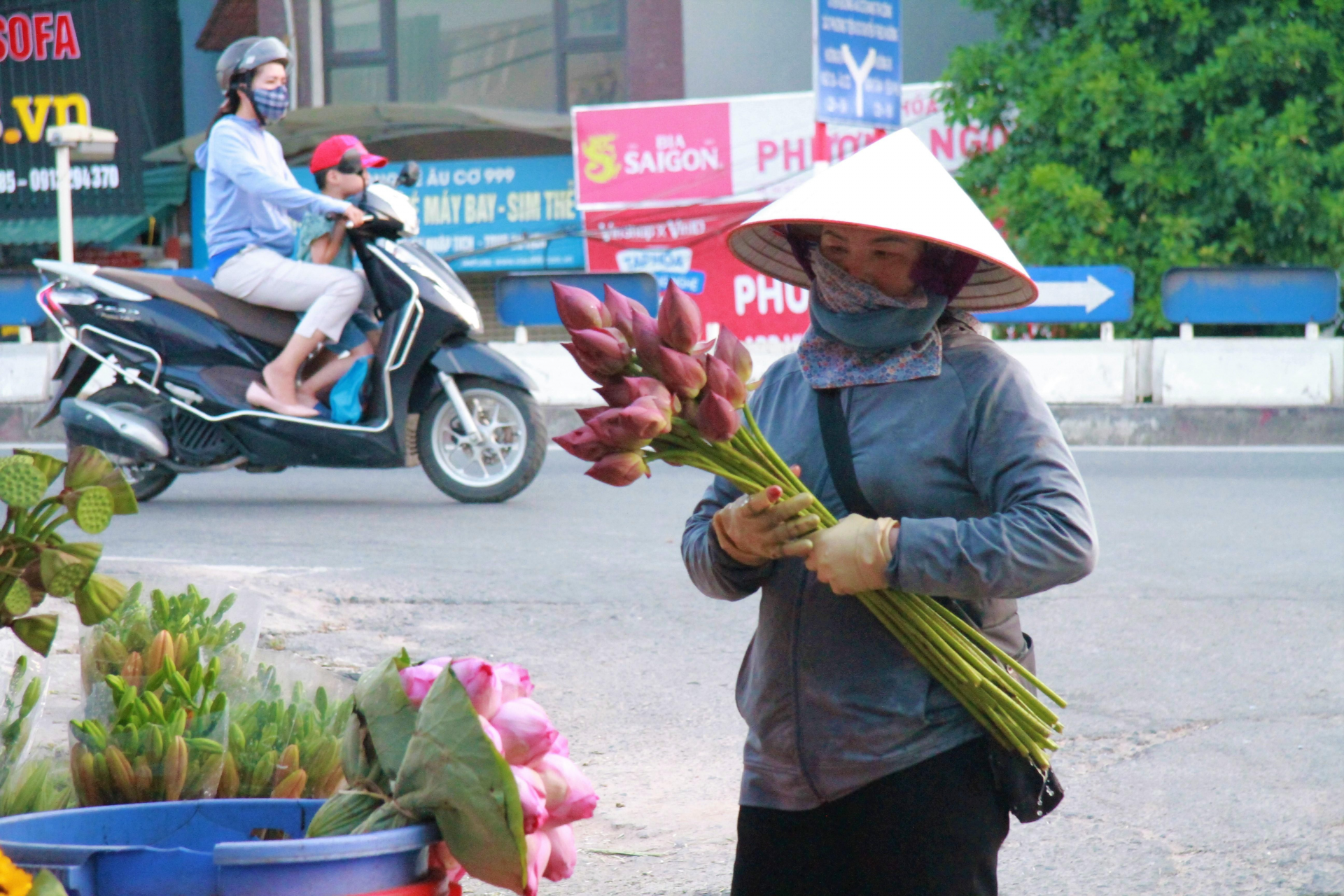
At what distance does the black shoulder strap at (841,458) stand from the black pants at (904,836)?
13.6 inches

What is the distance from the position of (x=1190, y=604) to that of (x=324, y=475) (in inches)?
212

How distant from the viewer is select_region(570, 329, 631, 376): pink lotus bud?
5.15ft

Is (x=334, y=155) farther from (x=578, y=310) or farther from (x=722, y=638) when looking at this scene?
(x=578, y=310)

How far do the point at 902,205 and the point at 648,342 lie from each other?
0.46 metres

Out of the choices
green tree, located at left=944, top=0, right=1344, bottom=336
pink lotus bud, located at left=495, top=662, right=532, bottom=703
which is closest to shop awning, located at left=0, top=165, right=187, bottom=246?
green tree, located at left=944, top=0, right=1344, bottom=336

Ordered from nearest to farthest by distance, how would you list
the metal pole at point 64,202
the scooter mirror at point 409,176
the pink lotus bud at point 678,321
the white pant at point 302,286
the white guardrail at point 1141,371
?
the pink lotus bud at point 678,321
the white pant at point 302,286
the scooter mirror at point 409,176
the white guardrail at point 1141,371
the metal pole at point 64,202

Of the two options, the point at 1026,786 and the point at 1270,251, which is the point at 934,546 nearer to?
the point at 1026,786

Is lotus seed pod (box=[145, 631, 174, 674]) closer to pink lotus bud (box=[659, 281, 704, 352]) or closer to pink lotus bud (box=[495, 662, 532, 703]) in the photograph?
pink lotus bud (box=[495, 662, 532, 703])

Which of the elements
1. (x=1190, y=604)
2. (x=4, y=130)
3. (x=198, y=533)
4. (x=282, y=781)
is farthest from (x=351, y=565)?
(x=4, y=130)

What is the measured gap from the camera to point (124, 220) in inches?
627

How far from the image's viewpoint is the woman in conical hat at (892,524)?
1901 millimetres

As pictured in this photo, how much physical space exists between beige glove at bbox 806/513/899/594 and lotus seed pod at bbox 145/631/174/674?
75 cm

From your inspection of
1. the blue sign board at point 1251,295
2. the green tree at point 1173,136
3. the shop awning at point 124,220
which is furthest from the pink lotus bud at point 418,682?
the shop awning at point 124,220

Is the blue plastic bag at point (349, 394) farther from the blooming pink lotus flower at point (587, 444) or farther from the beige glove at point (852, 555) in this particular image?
the blooming pink lotus flower at point (587, 444)
